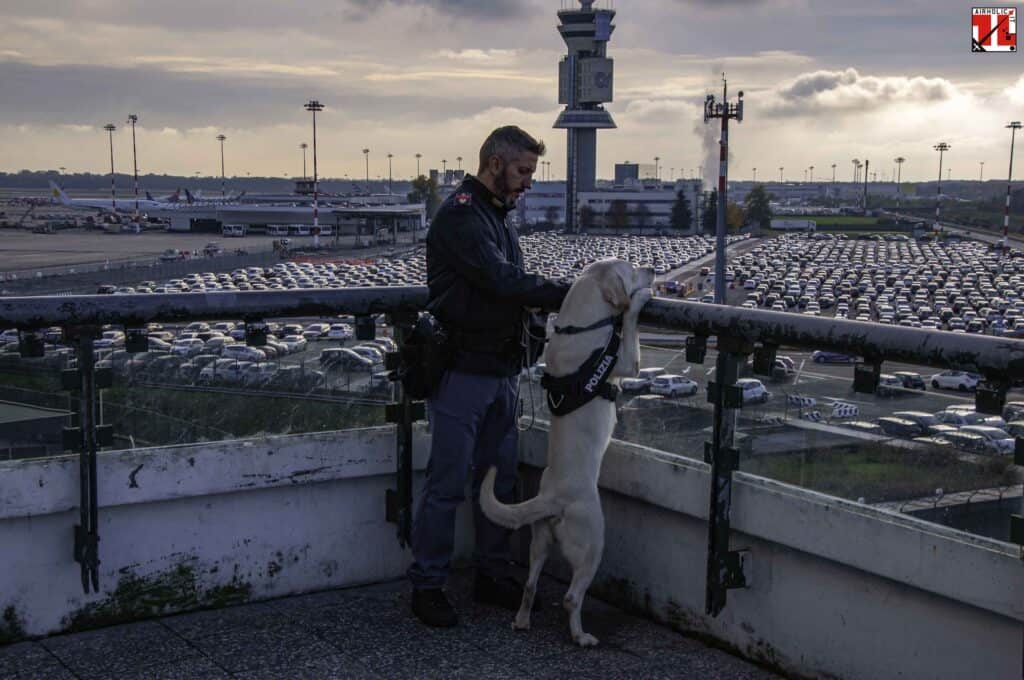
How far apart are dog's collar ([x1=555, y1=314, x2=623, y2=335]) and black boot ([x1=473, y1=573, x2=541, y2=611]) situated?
81 cm

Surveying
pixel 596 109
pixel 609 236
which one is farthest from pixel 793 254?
pixel 596 109

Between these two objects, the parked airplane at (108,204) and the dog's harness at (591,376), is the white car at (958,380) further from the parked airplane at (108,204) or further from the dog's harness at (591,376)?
the parked airplane at (108,204)

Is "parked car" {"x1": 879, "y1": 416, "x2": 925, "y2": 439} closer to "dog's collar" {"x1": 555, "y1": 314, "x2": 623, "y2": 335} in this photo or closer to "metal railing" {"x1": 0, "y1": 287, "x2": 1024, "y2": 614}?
"metal railing" {"x1": 0, "y1": 287, "x2": 1024, "y2": 614}

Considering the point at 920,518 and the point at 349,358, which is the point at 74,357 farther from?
the point at 920,518

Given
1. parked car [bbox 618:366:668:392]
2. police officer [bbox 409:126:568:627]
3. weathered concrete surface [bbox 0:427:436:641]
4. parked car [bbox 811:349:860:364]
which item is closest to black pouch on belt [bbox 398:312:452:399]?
police officer [bbox 409:126:568:627]

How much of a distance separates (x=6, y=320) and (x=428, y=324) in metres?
1.11

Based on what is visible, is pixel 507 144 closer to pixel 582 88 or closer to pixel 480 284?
pixel 480 284

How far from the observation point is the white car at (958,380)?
7.04 ft

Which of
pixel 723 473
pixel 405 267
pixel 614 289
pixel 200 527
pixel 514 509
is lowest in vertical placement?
pixel 405 267

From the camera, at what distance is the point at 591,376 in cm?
280

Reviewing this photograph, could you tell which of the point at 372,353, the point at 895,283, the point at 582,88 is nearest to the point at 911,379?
the point at 372,353

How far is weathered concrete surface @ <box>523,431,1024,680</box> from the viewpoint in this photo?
87.1 inches

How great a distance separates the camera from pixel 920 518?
7.65 ft

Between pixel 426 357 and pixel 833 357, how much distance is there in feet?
3.59
